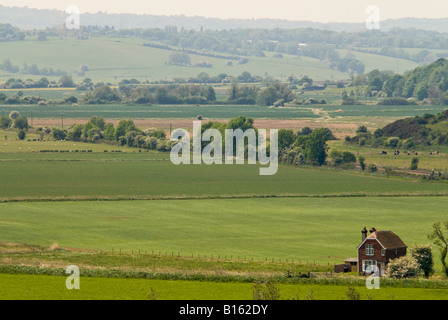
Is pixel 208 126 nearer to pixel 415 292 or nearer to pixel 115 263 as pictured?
pixel 115 263

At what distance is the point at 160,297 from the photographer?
50250mm

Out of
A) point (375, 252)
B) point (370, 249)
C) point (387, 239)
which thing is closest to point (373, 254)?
point (375, 252)

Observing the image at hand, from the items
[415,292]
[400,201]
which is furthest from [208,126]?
[415,292]

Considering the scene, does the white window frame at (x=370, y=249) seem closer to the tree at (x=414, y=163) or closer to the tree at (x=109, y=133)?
the tree at (x=414, y=163)

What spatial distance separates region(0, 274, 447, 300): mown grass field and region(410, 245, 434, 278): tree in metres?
5.54

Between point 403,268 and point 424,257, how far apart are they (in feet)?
5.25

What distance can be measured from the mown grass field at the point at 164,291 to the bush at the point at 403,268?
4.41 metres

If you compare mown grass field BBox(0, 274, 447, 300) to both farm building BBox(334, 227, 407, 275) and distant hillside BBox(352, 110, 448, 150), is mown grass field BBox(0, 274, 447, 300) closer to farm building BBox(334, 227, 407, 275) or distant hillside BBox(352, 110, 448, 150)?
farm building BBox(334, 227, 407, 275)

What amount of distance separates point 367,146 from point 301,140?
830 inches

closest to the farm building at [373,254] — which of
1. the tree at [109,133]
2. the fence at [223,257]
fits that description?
the fence at [223,257]

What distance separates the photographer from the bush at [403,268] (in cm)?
5916

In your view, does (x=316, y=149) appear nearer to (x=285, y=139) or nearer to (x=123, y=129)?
(x=285, y=139)

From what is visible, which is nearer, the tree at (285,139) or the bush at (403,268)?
the bush at (403,268)

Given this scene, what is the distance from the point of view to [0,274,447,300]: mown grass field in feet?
167
